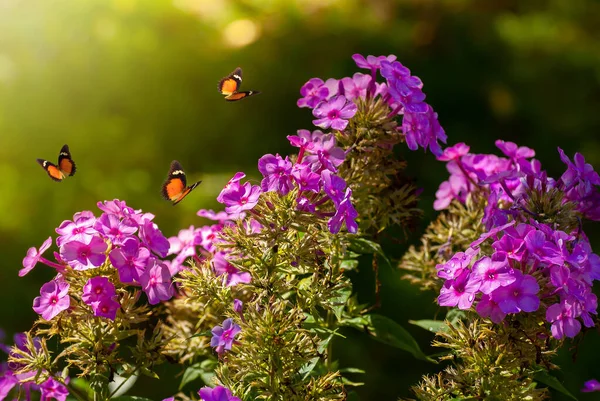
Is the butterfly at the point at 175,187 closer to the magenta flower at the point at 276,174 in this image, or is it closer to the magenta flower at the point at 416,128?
the magenta flower at the point at 276,174

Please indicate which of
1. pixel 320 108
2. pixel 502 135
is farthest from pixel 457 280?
pixel 502 135

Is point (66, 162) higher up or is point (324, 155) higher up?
point (66, 162)

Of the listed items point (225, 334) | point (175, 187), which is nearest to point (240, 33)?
point (175, 187)

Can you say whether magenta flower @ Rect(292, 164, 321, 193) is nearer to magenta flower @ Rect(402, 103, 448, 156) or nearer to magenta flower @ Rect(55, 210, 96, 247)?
magenta flower @ Rect(402, 103, 448, 156)

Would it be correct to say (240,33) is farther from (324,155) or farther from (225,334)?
(225,334)

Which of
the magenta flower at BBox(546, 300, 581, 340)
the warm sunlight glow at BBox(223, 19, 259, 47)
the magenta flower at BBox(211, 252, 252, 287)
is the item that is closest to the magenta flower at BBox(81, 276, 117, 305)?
the magenta flower at BBox(211, 252, 252, 287)

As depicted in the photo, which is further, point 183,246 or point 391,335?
point 183,246

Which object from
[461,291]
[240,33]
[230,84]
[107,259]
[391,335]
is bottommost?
[391,335]
